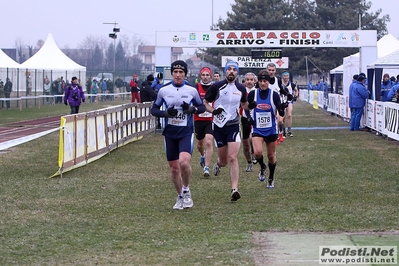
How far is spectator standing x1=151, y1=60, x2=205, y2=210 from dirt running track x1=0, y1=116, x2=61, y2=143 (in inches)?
498

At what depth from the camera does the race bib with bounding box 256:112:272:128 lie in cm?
1241

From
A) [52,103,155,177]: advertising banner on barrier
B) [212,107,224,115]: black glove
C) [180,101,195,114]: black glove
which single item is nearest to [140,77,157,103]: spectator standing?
[52,103,155,177]: advertising banner on barrier

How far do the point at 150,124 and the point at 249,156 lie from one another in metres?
11.7

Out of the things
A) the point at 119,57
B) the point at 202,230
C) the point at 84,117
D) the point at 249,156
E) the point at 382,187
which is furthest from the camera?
the point at 119,57

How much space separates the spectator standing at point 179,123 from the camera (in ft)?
34.5

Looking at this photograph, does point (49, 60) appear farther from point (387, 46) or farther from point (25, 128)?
point (25, 128)

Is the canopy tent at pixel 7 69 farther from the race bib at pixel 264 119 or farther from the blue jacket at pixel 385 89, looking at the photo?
the race bib at pixel 264 119

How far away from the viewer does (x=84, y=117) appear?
16.1 meters

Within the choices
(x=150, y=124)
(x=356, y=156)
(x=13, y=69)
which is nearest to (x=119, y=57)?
(x=13, y=69)

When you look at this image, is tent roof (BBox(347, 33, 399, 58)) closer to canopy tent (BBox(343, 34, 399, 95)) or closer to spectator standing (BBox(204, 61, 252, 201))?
canopy tent (BBox(343, 34, 399, 95))

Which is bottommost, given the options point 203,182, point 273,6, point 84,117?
point 203,182

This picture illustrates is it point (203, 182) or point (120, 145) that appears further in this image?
→ point (120, 145)

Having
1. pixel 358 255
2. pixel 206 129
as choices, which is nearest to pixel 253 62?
pixel 206 129

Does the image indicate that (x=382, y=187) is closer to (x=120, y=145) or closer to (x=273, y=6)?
(x=120, y=145)
